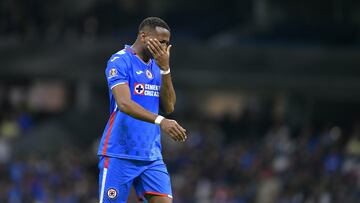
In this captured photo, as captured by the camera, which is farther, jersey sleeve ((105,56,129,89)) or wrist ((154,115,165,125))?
jersey sleeve ((105,56,129,89))

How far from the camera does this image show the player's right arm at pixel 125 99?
7.74 meters

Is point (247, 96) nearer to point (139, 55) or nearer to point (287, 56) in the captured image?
point (287, 56)

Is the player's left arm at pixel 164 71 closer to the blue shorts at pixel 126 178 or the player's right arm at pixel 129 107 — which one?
the player's right arm at pixel 129 107

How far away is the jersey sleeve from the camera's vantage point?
8.17 m

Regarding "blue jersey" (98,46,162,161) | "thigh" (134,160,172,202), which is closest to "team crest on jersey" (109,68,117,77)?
"blue jersey" (98,46,162,161)

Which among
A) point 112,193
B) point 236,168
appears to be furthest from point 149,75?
Result: point 236,168

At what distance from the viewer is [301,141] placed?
64.5 ft

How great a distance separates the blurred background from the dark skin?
8247mm

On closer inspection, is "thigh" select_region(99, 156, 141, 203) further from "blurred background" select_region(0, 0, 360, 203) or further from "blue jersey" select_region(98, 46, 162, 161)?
"blurred background" select_region(0, 0, 360, 203)

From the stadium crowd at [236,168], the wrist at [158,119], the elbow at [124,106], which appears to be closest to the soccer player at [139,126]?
the elbow at [124,106]

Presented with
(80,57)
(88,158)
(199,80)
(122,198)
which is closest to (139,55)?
(122,198)

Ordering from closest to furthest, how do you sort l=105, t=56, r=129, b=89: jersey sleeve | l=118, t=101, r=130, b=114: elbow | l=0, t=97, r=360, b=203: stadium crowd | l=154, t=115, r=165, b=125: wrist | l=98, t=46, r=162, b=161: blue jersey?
l=154, t=115, r=165, b=125: wrist
l=118, t=101, r=130, b=114: elbow
l=105, t=56, r=129, b=89: jersey sleeve
l=98, t=46, r=162, b=161: blue jersey
l=0, t=97, r=360, b=203: stadium crowd

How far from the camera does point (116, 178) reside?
837 centimetres

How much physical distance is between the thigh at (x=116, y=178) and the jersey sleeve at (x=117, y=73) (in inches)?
26.3
